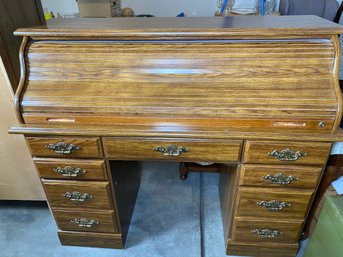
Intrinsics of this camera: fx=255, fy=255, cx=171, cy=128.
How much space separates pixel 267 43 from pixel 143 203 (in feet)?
4.29

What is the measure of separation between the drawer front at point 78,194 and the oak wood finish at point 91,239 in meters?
0.23

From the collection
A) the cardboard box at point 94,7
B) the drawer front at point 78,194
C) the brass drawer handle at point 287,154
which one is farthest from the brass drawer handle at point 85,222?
the cardboard box at point 94,7

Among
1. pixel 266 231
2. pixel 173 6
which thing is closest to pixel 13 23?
pixel 266 231

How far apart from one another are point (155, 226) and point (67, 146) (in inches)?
32.8

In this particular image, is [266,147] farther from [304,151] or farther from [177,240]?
[177,240]

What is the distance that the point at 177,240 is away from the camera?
1.54 m

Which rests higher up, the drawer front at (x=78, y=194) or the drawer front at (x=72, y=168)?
the drawer front at (x=72, y=168)

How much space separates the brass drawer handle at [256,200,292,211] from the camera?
3.90 feet

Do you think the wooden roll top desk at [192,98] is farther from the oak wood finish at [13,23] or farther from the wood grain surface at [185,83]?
the oak wood finish at [13,23]

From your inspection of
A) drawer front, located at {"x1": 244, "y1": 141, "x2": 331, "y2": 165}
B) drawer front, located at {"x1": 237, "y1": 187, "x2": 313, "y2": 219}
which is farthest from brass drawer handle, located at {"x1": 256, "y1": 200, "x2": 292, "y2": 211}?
drawer front, located at {"x1": 244, "y1": 141, "x2": 331, "y2": 165}

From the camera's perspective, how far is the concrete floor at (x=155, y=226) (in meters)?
1.49

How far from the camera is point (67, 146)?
1.11 m

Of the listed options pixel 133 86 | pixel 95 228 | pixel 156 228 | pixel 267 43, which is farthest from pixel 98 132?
pixel 156 228

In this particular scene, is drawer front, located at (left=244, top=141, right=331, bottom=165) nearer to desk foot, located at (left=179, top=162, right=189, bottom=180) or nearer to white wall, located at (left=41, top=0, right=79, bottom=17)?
desk foot, located at (left=179, top=162, right=189, bottom=180)
